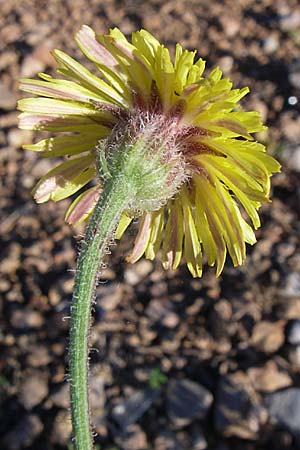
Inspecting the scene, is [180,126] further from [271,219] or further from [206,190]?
[271,219]

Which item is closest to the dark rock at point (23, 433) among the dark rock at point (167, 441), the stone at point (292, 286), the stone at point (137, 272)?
the dark rock at point (167, 441)

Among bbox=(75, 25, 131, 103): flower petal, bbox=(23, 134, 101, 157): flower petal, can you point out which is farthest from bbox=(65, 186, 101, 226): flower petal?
bbox=(75, 25, 131, 103): flower petal

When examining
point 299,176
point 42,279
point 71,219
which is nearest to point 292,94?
point 299,176

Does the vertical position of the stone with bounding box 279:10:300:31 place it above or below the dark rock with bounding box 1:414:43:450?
above

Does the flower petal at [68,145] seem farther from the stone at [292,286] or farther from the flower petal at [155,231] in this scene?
the stone at [292,286]

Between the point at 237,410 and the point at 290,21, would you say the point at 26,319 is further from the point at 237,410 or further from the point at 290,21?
the point at 290,21

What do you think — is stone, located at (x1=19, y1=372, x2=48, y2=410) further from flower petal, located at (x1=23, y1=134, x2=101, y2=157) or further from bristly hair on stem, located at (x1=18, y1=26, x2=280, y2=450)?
flower petal, located at (x1=23, y1=134, x2=101, y2=157)
